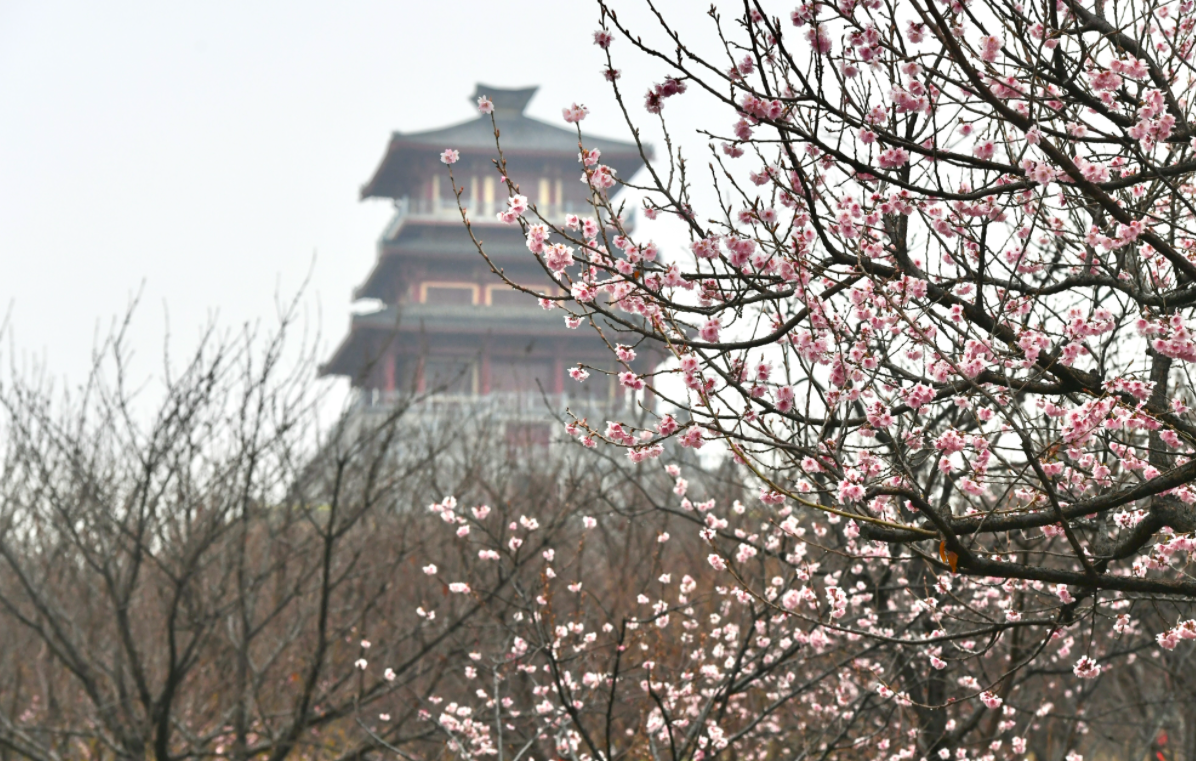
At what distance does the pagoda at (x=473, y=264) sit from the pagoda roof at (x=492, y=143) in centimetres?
5

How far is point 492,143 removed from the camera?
134 ft

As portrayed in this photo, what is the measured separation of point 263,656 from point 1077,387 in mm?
10094

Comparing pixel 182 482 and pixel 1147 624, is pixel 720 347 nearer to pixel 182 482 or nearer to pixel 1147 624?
pixel 182 482

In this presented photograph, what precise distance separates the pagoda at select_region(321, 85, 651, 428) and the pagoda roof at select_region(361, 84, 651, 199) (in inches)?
1.8

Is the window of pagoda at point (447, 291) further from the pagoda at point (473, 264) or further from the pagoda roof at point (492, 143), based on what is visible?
the pagoda roof at point (492, 143)

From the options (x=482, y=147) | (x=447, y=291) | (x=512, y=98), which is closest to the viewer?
(x=447, y=291)

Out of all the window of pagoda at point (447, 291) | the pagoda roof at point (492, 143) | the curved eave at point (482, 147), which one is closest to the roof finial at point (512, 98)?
the pagoda roof at point (492, 143)

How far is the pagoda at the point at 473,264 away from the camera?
38.4 metres

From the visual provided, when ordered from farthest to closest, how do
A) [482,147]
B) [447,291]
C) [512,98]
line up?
[482,147], [512,98], [447,291]

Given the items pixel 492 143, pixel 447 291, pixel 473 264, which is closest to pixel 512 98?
pixel 492 143

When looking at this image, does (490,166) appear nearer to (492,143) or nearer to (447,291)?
(492,143)

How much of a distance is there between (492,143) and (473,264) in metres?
4.29

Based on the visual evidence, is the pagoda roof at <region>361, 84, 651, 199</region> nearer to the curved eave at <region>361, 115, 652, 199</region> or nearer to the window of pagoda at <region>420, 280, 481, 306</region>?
the curved eave at <region>361, 115, 652, 199</region>

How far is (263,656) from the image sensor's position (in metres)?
11.8
